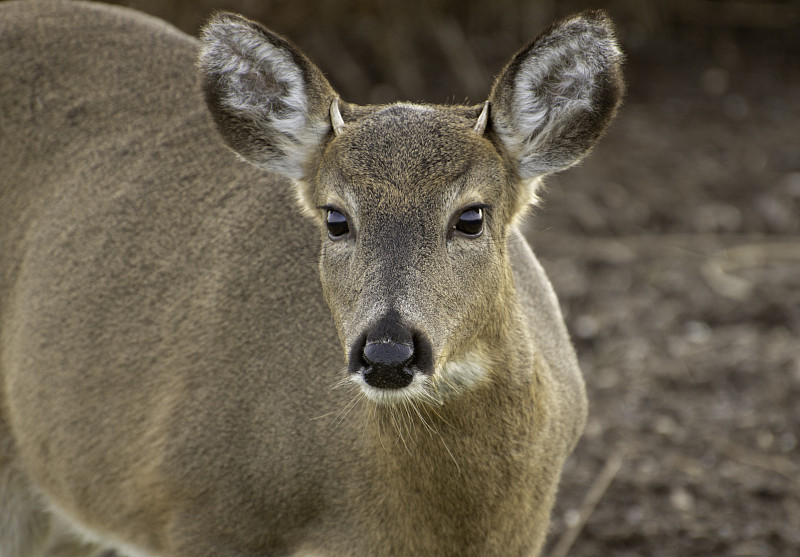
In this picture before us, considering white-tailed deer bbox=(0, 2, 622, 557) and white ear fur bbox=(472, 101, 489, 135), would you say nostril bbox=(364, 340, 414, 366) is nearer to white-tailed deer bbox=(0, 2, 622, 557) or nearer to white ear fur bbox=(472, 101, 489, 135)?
white-tailed deer bbox=(0, 2, 622, 557)

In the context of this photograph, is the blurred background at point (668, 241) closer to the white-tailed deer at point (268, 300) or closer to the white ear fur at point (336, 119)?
the white-tailed deer at point (268, 300)

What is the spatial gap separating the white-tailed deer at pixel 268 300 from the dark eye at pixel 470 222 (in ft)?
0.04

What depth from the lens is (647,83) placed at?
11.7 m

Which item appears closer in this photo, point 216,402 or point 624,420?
point 216,402

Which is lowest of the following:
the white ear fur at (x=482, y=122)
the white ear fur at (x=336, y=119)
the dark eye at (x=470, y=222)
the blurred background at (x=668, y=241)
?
the blurred background at (x=668, y=241)

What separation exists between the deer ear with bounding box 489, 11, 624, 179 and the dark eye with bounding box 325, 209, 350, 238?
0.63m

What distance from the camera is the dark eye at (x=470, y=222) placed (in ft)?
11.7

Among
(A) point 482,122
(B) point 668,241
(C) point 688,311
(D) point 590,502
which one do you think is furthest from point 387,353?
(B) point 668,241

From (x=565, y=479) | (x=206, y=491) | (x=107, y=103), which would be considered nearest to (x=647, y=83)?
(x=565, y=479)

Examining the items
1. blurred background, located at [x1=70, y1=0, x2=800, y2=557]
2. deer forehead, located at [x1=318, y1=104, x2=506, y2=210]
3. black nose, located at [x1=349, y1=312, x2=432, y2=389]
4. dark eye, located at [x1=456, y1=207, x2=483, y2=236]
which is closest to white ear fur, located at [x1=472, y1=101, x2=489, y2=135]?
deer forehead, located at [x1=318, y1=104, x2=506, y2=210]

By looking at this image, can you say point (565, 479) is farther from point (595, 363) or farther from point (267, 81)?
point (267, 81)

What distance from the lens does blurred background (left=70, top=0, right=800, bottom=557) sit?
5.91 meters

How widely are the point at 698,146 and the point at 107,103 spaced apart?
21.9 feet

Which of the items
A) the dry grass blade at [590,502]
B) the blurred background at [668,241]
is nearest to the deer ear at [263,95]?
the blurred background at [668,241]
